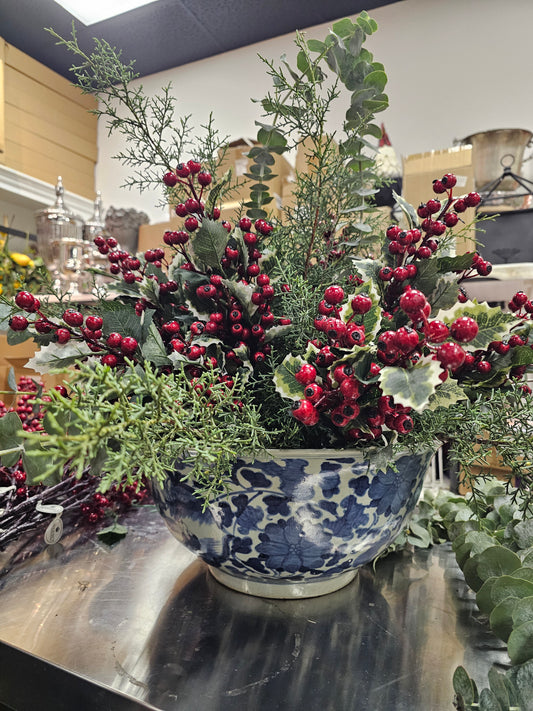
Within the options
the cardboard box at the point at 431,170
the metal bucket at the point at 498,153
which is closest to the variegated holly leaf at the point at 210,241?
the cardboard box at the point at 431,170

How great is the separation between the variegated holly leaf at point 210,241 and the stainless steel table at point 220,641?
236mm

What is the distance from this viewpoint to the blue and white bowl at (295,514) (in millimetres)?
282

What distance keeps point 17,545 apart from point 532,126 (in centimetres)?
186

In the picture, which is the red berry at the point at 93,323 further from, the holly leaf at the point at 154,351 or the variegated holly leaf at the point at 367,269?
the variegated holly leaf at the point at 367,269

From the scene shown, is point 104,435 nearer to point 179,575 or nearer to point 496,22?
point 179,575

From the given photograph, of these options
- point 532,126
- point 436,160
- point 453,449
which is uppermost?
point 532,126

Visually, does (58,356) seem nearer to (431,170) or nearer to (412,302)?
(412,302)

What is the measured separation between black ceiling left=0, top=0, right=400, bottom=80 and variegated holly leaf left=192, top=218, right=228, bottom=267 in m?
1.86

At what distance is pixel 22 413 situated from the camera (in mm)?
555

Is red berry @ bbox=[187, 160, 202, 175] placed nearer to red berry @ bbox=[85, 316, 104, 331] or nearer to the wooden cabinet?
red berry @ bbox=[85, 316, 104, 331]

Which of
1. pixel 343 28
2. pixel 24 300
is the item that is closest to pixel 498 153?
pixel 343 28

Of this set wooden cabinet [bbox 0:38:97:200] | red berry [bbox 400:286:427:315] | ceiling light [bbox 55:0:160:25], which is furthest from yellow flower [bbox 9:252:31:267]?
red berry [bbox 400:286:427:315]

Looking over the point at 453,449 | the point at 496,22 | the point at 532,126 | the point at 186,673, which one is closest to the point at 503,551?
the point at 453,449

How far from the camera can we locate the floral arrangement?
0.75 ft
